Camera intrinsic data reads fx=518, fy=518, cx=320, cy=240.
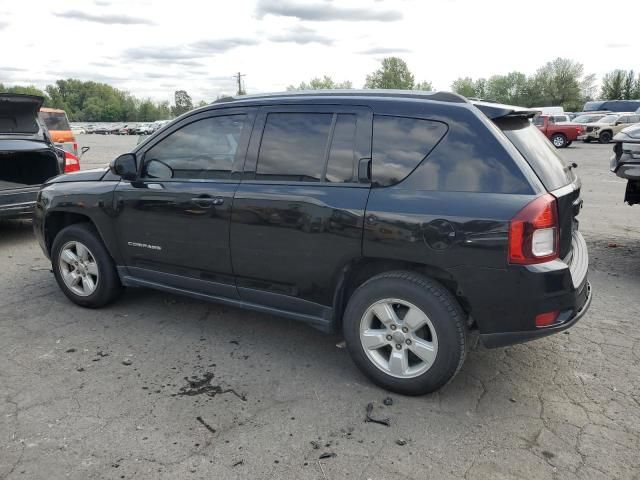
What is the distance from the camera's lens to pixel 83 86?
13412 cm

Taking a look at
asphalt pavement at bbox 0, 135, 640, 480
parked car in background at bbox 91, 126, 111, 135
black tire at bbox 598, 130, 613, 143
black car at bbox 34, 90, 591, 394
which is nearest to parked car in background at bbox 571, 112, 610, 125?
black tire at bbox 598, 130, 613, 143

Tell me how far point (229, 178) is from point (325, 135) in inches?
32.0

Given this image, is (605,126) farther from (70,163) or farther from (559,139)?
(70,163)

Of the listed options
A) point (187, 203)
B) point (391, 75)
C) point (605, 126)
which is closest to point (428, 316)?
point (187, 203)

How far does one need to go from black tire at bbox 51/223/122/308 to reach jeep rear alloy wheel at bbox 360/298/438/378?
2449mm

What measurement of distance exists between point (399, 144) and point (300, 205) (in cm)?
75

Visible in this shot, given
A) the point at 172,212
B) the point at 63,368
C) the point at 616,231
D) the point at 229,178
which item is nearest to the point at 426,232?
the point at 229,178

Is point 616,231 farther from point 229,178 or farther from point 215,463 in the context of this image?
point 215,463

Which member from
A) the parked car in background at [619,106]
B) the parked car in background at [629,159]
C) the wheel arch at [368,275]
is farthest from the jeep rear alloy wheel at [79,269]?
the parked car in background at [619,106]

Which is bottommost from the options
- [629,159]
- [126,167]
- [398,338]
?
[398,338]

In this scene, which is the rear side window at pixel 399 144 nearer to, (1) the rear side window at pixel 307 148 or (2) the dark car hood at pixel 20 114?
(1) the rear side window at pixel 307 148

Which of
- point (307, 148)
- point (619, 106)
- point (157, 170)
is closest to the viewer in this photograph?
point (307, 148)

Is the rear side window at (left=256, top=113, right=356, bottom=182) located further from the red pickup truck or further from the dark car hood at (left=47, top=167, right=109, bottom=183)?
the red pickup truck

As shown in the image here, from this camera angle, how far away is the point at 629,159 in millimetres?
5387
